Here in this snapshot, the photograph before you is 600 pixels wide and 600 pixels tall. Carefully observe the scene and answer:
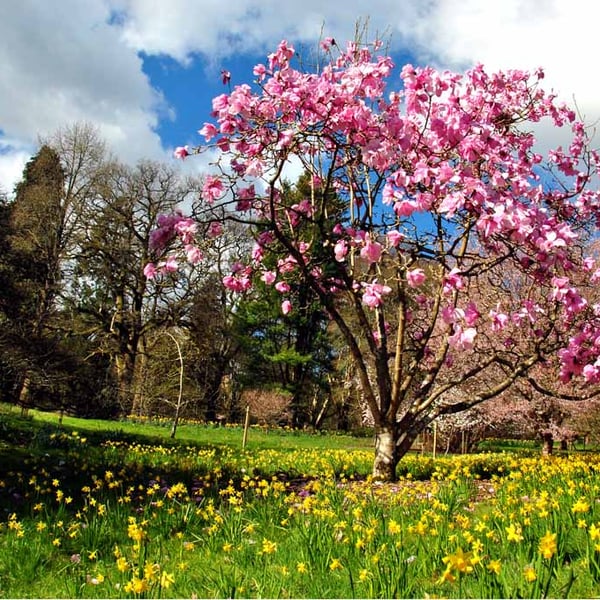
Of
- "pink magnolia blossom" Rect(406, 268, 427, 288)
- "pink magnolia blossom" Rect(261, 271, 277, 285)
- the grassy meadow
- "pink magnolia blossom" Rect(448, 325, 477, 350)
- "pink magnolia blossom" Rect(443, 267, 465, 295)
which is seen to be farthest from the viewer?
"pink magnolia blossom" Rect(261, 271, 277, 285)

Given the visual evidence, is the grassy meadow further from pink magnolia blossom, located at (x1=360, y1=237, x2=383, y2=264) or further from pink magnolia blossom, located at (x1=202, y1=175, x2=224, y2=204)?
pink magnolia blossom, located at (x1=202, y1=175, x2=224, y2=204)

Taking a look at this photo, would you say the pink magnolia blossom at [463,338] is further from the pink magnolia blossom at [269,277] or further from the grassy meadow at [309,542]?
the pink magnolia blossom at [269,277]

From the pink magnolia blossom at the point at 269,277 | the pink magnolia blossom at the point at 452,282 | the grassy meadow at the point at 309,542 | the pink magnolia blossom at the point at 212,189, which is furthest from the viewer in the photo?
the pink magnolia blossom at the point at 269,277

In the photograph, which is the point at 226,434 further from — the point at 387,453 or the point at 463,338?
the point at 463,338

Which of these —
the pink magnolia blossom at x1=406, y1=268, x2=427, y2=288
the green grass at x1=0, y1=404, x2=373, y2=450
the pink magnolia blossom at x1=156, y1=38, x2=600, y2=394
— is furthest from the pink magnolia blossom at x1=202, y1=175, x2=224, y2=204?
the green grass at x1=0, y1=404, x2=373, y2=450

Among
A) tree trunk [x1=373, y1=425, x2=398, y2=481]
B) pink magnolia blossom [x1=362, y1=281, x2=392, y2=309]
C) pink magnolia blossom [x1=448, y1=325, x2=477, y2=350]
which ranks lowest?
tree trunk [x1=373, y1=425, x2=398, y2=481]

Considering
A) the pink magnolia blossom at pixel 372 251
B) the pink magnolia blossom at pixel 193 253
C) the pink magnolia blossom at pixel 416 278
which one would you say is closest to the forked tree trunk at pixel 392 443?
the pink magnolia blossom at pixel 416 278

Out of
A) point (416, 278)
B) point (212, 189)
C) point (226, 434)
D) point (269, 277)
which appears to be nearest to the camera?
point (416, 278)

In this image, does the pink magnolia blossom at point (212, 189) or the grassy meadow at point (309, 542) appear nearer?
the grassy meadow at point (309, 542)

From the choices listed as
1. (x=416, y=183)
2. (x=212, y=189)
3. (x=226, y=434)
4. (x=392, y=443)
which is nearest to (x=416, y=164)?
(x=416, y=183)

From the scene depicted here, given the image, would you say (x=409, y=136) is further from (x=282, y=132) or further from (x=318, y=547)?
(x=318, y=547)

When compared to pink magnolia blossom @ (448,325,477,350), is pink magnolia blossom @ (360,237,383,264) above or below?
above

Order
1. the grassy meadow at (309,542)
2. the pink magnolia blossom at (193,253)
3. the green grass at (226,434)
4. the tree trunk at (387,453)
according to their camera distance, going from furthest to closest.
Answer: the green grass at (226,434) → the tree trunk at (387,453) → the pink magnolia blossom at (193,253) → the grassy meadow at (309,542)

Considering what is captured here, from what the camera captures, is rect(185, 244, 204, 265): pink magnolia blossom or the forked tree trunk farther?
the forked tree trunk
